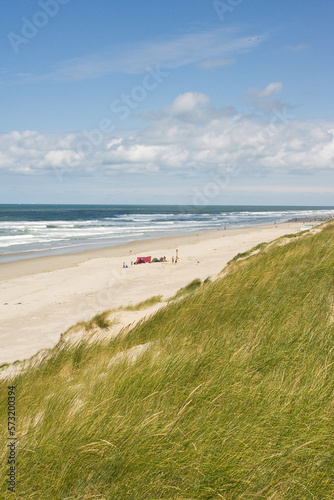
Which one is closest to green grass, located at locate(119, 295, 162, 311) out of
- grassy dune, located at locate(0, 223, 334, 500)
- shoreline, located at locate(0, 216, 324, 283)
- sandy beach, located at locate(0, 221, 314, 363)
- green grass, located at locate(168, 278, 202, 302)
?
green grass, located at locate(168, 278, 202, 302)

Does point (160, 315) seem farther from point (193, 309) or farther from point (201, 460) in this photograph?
point (201, 460)

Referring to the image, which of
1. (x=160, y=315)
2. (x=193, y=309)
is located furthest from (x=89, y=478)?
(x=160, y=315)

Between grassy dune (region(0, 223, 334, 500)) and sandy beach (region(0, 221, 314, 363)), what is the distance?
6.83 m

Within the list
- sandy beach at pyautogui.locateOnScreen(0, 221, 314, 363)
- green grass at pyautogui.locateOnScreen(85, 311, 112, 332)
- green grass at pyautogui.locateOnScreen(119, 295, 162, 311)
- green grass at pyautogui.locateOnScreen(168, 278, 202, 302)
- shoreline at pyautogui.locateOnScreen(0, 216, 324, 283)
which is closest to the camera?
green grass at pyautogui.locateOnScreen(85, 311, 112, 332)

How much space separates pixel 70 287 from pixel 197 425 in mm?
16875

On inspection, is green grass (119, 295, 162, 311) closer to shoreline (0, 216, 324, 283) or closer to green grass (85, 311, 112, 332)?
green grass (85, 311, 112, 332)

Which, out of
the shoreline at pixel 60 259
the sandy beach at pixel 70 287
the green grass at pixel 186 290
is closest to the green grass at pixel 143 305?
the green grass at pixel 186 290

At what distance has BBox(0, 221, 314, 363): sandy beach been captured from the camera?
11.8 meters

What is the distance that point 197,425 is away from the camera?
2621 millimetres

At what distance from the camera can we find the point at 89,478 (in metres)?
2.31

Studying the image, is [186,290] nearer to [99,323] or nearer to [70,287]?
[99,323]

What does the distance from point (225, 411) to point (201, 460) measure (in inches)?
19.6

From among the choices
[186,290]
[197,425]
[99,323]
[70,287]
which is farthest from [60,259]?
[197,425]

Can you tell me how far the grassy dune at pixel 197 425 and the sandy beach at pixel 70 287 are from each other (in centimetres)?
683
